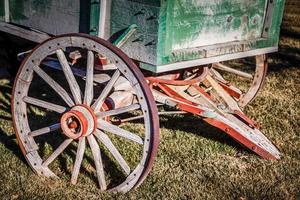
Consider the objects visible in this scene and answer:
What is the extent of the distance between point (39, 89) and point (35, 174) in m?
1.94

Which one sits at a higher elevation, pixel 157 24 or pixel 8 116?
pixel 157 24

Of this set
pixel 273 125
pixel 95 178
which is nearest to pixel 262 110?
pixel 273 125

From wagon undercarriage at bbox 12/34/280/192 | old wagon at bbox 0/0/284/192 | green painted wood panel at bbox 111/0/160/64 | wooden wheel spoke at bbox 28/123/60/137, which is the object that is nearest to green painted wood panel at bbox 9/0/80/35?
old wagon at bbox 0/0/284/192

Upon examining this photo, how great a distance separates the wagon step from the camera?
3463 millimetres

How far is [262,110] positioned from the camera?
196 inches

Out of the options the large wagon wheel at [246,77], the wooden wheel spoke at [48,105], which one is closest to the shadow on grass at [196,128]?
the large wagon wheel at [246,77]

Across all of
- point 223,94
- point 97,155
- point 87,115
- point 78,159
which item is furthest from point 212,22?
point 78,159

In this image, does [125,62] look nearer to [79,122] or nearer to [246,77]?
[79,122]

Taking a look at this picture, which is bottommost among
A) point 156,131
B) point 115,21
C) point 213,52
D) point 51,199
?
point 51,199

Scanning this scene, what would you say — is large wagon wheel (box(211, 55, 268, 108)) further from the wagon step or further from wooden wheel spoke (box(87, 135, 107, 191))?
wooden wheel spoke (box(87, 135, 107, 191))

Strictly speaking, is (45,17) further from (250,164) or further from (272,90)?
(272,90)

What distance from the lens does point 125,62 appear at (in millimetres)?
2939

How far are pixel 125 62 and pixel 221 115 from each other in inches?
43.9

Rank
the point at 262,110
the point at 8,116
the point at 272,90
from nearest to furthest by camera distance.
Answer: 1. the point at 8,116
2. the point at 262,110
3. the point at 272,90
